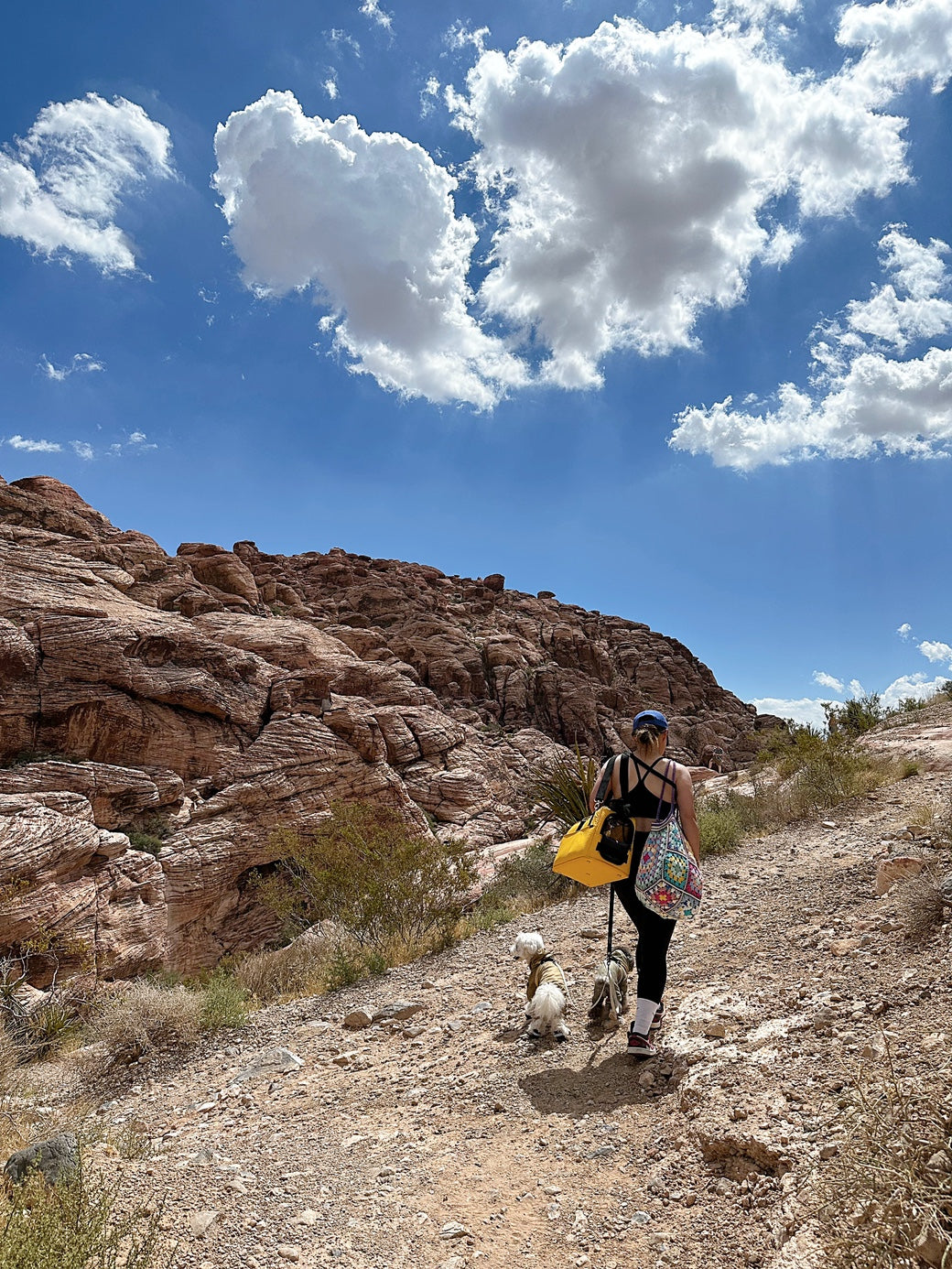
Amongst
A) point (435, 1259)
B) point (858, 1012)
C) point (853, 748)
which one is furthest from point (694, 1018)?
point (853, 748)

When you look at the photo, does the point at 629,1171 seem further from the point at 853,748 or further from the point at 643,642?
the point at 643,642

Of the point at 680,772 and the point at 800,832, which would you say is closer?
the point at 680,772

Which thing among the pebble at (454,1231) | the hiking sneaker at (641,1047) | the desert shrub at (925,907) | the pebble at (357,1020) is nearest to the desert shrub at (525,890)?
the pebble at (357,1020)

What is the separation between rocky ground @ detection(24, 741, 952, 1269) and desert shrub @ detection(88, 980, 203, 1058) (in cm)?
28

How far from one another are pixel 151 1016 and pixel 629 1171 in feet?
15.8

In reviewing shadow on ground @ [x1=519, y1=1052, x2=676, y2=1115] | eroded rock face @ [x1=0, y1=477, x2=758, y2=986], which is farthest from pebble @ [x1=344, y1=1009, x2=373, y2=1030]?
eroded rock face @ [x1=0, y1=477, x2=758, y2=986]

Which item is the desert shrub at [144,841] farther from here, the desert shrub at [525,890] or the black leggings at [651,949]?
the black leggings at [651,949]

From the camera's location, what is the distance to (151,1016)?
5.69 m

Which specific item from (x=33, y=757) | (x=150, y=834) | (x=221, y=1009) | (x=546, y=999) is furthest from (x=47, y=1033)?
(x=33, y=757)

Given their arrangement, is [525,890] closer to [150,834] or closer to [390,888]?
[390,888]

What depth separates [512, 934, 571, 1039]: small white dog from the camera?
4270mm

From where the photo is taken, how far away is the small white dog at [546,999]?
4270 mm

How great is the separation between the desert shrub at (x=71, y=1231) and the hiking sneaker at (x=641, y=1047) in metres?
2.35

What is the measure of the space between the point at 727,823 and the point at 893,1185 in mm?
7282
